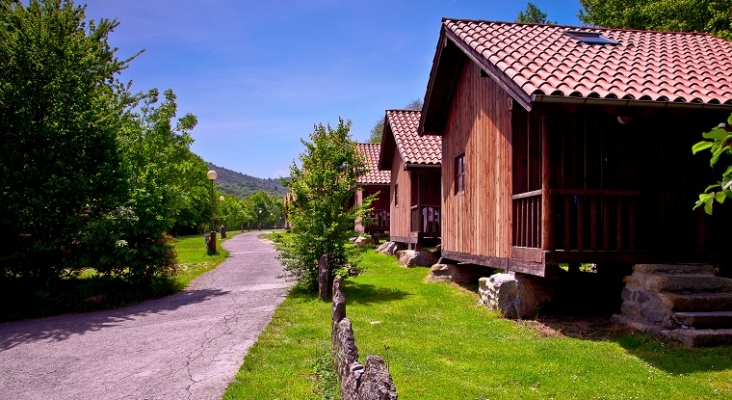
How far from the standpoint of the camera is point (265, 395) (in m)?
5.41

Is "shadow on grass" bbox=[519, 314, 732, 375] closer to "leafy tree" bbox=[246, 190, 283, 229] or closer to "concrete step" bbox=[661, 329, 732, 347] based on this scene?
"concrete step" bbox=[661, 329, 732, 347]

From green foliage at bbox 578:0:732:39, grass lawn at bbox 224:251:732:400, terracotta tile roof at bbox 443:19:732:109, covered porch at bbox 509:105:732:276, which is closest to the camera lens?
grass lawn at bbox 224:251:732:400

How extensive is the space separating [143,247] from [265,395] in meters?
7.98

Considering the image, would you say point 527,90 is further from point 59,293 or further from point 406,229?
point 406,229

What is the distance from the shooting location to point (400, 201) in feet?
67.7

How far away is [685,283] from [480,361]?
3377 mm

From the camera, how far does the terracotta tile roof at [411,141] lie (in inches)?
684

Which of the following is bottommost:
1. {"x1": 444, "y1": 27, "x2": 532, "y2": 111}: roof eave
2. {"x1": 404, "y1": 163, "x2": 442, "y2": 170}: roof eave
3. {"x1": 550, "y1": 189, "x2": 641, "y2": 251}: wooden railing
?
{"x1": 550, "y1": 189, "x2": 641, "y2": 251}: wooden railing

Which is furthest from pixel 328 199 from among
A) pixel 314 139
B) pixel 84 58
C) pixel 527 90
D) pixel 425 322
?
pixel 84 58

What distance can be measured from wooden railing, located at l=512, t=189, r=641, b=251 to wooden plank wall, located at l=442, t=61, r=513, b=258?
0.48m

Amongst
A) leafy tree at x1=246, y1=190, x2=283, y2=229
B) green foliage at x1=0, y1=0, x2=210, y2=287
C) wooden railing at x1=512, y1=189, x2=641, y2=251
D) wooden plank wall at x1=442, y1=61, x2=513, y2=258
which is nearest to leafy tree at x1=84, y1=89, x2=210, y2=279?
green foliage at x1=0, y1=0, x2=210, y2=287

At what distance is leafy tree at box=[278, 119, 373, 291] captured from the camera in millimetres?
11781

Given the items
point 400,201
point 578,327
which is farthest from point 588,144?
point 400,201

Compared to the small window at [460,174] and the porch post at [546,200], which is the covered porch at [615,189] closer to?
the porch post at [546,200]
